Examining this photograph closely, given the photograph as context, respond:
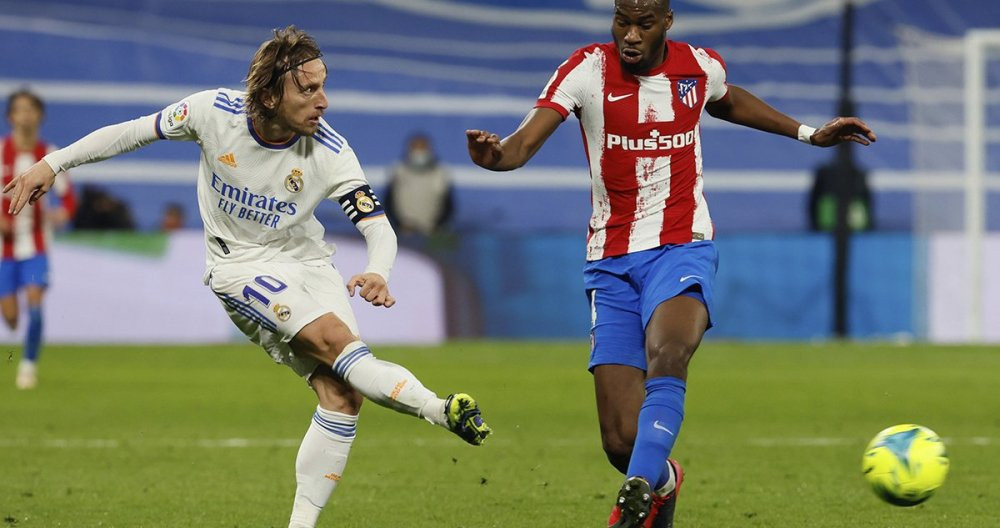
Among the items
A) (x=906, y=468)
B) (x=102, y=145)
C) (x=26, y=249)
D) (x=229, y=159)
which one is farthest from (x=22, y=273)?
(x=906, y=468)

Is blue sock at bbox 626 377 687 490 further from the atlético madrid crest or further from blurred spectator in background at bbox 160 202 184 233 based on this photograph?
blurred spectator in background at bbox 160 202 184 233

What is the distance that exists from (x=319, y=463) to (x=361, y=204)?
0.97 meters

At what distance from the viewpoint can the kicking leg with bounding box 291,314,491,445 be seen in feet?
17.4

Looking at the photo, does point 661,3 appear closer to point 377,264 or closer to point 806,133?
point 806,133

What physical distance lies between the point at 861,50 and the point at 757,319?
27.4 feet

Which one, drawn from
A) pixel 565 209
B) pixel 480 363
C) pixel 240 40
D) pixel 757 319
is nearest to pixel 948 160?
pixel 757 319

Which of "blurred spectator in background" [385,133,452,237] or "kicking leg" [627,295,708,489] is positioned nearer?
"kicking leg" [627,295,708,489]

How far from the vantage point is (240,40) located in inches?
990

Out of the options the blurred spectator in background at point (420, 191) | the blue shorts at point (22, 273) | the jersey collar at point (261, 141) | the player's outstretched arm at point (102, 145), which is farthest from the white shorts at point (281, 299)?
the blurred spectator in background at point (420, 191)

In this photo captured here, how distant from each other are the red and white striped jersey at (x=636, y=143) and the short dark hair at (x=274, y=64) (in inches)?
40.5

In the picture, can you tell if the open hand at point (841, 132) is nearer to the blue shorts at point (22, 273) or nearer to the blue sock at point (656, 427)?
the blue sock at point (656, 427)

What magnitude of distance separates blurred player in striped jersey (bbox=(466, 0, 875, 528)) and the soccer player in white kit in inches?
28.0

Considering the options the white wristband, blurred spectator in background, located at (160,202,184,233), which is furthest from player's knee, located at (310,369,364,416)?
blurred spectator in background, located at (160,202,184,233)

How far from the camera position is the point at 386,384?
18.3ft
